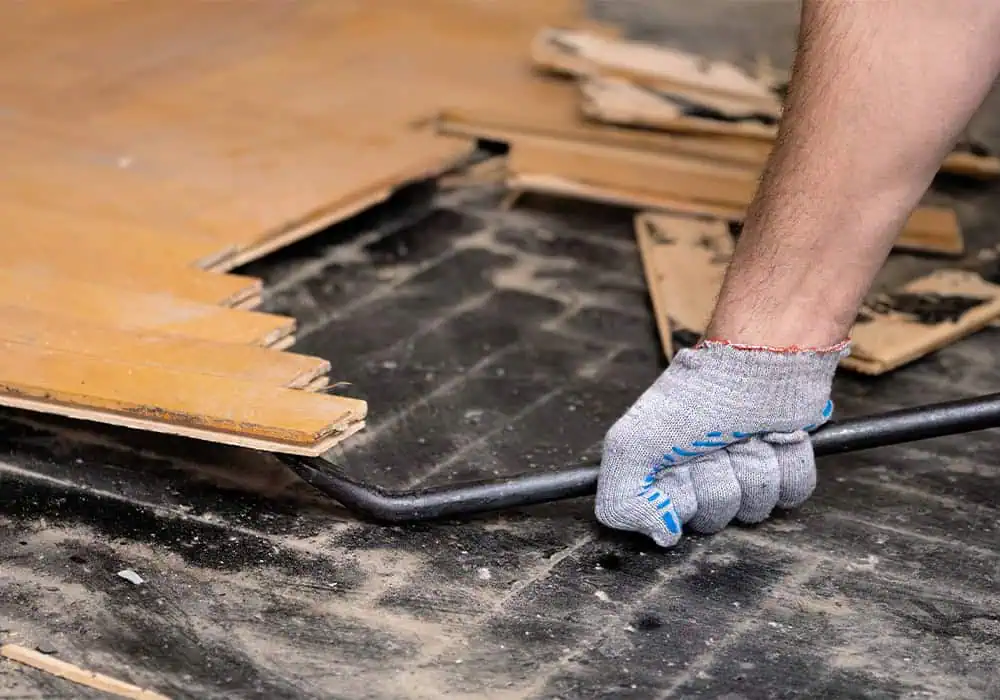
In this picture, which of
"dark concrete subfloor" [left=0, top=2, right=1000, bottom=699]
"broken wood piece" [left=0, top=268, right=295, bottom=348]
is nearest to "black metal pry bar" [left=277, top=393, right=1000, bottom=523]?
"dark concrete subfloor" [left=0, top=2, right=1000, bottom=699]

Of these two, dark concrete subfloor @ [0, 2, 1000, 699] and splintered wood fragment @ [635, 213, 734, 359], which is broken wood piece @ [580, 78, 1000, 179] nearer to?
splintered wood fragment @ [635, 213, 734, 359]

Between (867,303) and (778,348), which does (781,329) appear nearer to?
(778,348)

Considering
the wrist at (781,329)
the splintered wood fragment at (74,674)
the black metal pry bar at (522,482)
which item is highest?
the wrist at (781,329)

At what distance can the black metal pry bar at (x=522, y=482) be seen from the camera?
5.59 ft

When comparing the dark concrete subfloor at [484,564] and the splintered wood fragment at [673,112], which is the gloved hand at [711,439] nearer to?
the dark concrete subfloor at [484,564]

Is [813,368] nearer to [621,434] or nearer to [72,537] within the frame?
[621,434]

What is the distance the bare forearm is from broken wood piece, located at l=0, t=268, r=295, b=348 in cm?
70

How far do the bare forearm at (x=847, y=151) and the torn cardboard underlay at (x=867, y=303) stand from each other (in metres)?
0.50

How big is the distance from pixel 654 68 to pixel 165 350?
185 centimetres

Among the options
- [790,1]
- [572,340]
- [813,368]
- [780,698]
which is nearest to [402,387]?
[572,340]

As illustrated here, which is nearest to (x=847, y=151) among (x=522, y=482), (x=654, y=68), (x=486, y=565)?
(x=522, y=482)

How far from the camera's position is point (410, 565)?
1659 mm

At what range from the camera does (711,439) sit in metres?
1.70

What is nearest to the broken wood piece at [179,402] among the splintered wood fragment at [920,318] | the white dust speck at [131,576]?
the white dust speck at [131,576]
